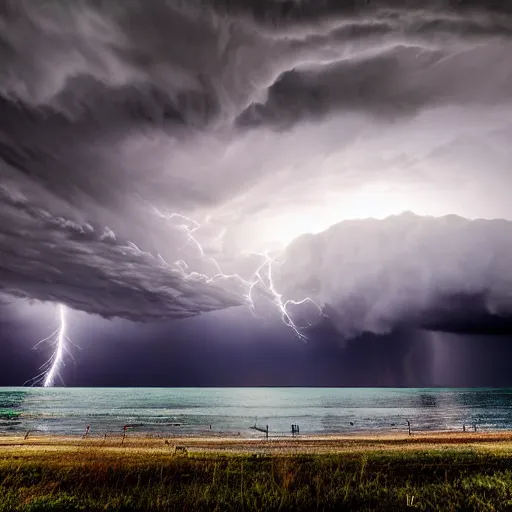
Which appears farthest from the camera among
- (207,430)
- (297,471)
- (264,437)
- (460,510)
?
(207,430)

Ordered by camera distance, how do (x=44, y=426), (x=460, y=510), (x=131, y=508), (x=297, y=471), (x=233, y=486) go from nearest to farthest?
(x=460, y=510)
(x=131, y=508)
(x=233, y=486)
(x=297, y=471)
(x=44, y=426)

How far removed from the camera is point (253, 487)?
1652 centimetres

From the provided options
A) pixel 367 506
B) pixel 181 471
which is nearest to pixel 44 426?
pixel 181 471

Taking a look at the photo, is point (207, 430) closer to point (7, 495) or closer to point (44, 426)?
point (44, 426)

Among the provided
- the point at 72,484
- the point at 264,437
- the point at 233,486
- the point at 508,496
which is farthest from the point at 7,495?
the point at 264,437

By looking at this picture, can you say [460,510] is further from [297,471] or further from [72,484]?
[72,484]

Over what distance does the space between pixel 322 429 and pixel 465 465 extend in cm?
4749

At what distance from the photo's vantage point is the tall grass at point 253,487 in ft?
47.0

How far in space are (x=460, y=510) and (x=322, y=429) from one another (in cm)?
5977

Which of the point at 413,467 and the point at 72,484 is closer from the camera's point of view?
the point at 72,484

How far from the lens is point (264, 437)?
5588cm

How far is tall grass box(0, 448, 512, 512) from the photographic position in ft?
47.0

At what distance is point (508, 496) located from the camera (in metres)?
15.3

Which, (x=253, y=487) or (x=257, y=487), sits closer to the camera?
(x=257, y=487)
